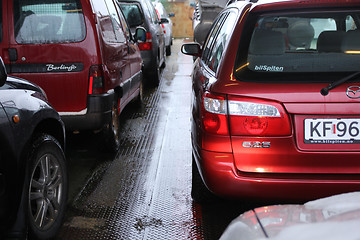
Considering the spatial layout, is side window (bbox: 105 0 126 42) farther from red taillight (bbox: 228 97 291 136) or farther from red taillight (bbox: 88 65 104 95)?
red taillight (bbox: 228 97 291 136)

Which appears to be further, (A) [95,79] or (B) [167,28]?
(B) [167,28]

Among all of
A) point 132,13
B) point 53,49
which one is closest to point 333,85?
point 53,49

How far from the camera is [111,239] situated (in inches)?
145

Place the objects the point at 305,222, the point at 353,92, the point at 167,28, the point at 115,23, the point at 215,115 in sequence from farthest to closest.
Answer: the point at 167,28 < the point at 115,23 < the point at 215,115 < the point at 353,92 < the point at 305,222

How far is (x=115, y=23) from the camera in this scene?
6164 millimetres

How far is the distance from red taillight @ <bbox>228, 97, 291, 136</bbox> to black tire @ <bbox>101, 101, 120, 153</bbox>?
8.00ft

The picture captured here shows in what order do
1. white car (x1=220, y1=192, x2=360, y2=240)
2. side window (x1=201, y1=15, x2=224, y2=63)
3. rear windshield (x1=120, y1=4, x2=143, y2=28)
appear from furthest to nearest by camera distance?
1. rear windshield (x1=120, y1=4, x2=143, y2=28)
2. side window (x1=201, y1=15, x2=224, y2=63)
3. white car (x1=220, y1=192, x2=360, y2=240)

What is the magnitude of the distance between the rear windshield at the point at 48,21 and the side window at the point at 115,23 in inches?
34.5

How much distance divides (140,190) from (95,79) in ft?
3.75

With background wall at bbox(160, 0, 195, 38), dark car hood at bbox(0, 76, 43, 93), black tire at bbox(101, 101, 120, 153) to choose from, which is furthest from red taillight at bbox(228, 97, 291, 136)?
background wall at bbox(160, 0, 195, 38)

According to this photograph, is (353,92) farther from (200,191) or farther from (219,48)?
(200,191)

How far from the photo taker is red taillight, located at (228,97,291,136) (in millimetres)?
3096

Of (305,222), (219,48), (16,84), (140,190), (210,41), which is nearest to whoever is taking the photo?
(305,222)

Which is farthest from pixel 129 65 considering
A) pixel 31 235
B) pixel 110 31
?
pixel 31 235
